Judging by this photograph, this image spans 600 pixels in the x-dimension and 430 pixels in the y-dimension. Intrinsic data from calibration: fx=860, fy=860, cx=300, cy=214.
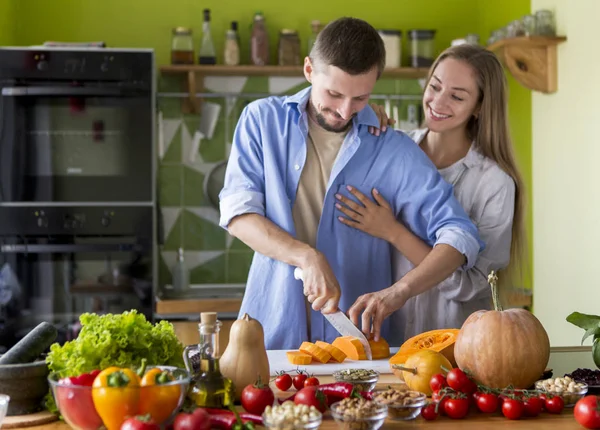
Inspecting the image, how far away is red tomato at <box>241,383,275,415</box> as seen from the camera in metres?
1.38

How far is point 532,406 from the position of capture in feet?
4.69

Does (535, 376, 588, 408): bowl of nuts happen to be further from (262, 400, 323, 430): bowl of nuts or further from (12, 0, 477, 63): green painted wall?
(12, 0, 477, 63): green painted wall

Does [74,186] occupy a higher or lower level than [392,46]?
lower

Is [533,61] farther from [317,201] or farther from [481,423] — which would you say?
[481,423]

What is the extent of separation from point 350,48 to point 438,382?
856 mm

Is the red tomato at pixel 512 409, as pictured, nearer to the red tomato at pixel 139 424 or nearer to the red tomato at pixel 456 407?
the red tomato at pixel 456 407

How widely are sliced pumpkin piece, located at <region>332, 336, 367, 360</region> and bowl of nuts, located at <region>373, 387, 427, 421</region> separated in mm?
504

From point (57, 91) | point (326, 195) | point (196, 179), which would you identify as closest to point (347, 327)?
point (326, 195)

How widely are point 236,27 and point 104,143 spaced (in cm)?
89

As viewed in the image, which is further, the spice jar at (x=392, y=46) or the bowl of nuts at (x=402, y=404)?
the spice jar at (x=392, y=46)

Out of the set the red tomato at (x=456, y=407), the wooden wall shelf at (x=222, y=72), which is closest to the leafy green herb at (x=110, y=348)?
the red tomato at (x=456, y=407)

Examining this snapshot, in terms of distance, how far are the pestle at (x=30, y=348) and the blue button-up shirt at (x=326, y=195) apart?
2.47 feet

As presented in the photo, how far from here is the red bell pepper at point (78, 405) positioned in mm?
1270

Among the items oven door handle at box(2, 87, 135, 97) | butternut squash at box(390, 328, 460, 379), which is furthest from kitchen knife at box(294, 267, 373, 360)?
oven door handle at box(2, 87, 135, 97)
